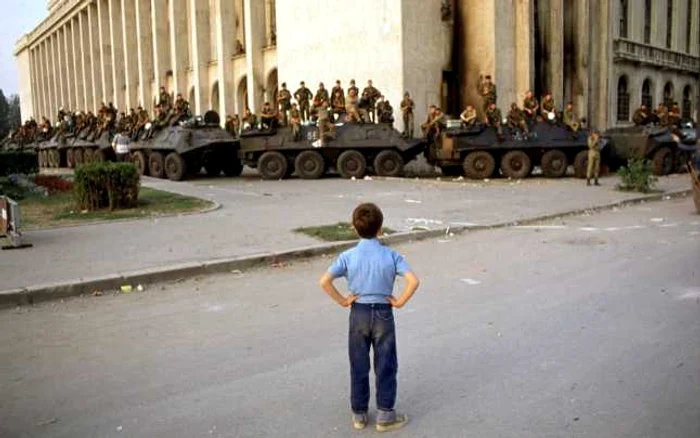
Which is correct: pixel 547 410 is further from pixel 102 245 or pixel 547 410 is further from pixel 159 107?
pixel 159 107

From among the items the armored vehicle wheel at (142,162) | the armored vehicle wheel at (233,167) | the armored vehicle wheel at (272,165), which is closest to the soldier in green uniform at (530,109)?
the armored vehicle wheel at (272,165)

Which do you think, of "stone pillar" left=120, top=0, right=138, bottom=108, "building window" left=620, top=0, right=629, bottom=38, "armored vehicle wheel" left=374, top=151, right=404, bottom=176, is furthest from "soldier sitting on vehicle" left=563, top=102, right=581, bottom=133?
"stone pillar" left=120, top=0, right=138, bottom=108

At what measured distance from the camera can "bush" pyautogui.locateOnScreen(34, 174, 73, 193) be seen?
19.5m

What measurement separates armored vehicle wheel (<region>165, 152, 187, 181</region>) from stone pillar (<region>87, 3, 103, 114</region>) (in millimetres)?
44751

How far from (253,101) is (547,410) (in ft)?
116

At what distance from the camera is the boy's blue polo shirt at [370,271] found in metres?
3.89

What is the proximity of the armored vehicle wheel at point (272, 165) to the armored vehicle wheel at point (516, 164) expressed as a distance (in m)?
7.16

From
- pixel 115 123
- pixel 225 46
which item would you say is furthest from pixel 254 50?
pixel 115 123

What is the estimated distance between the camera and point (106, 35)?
62.8 m

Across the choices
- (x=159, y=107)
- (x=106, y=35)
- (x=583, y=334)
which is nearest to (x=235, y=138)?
(x=159, y=107)

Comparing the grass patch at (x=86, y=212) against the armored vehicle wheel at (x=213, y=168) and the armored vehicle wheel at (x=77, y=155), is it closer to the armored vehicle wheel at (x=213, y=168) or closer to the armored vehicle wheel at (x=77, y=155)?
the armored vehicle wheel at (x=213, y=168)

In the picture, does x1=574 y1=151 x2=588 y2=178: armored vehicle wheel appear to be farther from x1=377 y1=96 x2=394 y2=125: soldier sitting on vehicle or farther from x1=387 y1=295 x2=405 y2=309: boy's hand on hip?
x1=387 y1=295 x2=405 y2=309: boy's hand on hip

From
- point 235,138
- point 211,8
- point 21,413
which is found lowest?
point 21,413

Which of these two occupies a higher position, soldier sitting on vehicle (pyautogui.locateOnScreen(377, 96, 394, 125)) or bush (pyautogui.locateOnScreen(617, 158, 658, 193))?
soldier sitting on vehicle (pyautogui.locateOnScreen(377, 96, 394, 125))
